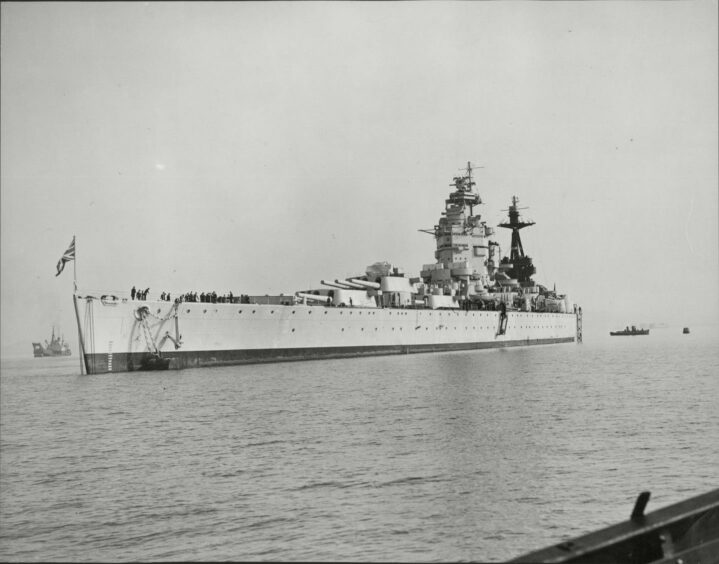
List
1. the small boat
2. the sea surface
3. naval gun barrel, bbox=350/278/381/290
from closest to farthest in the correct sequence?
1. the small boat
2. the sea surface
3. naval gun barrel, bbox=350/278/381/290

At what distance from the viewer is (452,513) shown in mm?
8148

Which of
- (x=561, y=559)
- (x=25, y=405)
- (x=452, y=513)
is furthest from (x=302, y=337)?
(x=561, y=559)

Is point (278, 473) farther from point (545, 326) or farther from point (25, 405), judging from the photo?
point (545, 326)

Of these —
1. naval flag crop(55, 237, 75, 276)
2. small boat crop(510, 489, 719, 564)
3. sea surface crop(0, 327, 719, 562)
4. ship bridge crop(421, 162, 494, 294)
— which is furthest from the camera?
ship bridge crop(421, 162, 494, 294)

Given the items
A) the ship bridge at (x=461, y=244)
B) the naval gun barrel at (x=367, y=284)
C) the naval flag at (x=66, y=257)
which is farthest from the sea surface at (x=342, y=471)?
the ship bridge at (x=461, y=244)

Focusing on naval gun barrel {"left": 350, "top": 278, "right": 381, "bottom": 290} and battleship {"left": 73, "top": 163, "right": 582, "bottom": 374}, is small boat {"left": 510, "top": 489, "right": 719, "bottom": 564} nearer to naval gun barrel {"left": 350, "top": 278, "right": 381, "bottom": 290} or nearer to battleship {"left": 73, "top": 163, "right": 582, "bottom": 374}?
battleship {"left": 73, "top": 163, "right": 582, "bottom": 374}

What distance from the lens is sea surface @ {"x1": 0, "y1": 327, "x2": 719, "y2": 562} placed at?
298 inches

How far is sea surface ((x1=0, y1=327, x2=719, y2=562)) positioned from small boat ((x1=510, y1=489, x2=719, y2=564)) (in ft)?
9.22

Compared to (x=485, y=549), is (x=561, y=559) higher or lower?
higher

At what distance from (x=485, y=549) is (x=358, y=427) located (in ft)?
24.7

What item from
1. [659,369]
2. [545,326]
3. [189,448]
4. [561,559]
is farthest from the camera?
[545,326]

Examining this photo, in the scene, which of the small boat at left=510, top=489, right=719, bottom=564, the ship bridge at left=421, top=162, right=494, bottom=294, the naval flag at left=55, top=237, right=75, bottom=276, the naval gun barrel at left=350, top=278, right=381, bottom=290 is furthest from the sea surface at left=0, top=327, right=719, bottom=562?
the ship bridge at left=421, top=162, right=494, bottom=294

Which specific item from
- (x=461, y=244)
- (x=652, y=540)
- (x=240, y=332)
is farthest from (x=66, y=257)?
(x=461, y=244)

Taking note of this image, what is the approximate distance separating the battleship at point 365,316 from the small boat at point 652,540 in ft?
94.2
